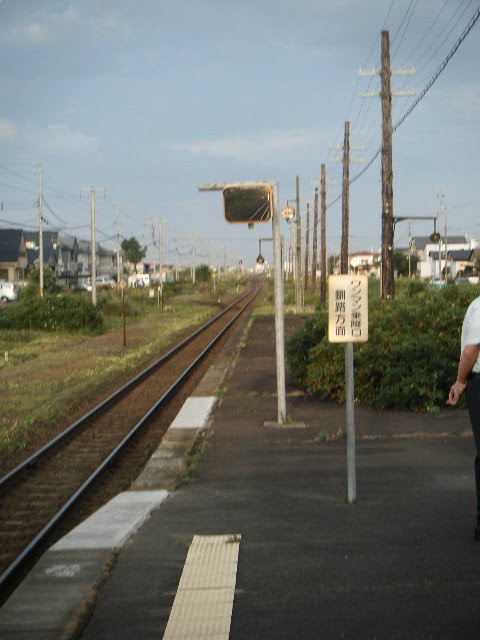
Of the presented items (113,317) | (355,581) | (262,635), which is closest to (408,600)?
(355,581)

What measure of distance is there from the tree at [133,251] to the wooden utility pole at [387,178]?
5334 inches

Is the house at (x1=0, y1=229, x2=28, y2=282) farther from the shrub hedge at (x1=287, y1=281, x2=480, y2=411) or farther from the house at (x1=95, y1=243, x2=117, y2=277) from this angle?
the shrub hedge at (x1=287, y1=281, x2=480, y2=411)

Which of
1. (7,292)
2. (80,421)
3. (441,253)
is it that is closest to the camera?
(80,421)

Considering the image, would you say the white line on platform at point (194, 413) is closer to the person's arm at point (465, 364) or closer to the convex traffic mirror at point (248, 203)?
the convex traffic mirror at point (248, 203)

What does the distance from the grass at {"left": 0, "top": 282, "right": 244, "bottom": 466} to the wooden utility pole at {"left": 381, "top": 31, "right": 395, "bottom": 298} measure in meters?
7.22

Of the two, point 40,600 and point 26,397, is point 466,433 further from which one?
point 26,397

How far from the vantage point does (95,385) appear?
19953mm

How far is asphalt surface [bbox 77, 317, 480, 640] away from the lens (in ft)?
15.5

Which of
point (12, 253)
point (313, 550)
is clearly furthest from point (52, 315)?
point (12, 253)

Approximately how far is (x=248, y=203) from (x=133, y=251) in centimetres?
15219

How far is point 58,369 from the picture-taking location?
23.5m

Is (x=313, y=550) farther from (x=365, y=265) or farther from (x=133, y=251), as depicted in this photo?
(x=133, y=251)

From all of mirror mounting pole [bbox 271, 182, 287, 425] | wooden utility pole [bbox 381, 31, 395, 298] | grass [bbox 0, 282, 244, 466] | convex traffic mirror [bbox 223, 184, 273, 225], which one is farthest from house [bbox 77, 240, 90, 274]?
convex traffic mirror [bbox 223, 184, 273, 225]

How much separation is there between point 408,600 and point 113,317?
43648 millimetres
